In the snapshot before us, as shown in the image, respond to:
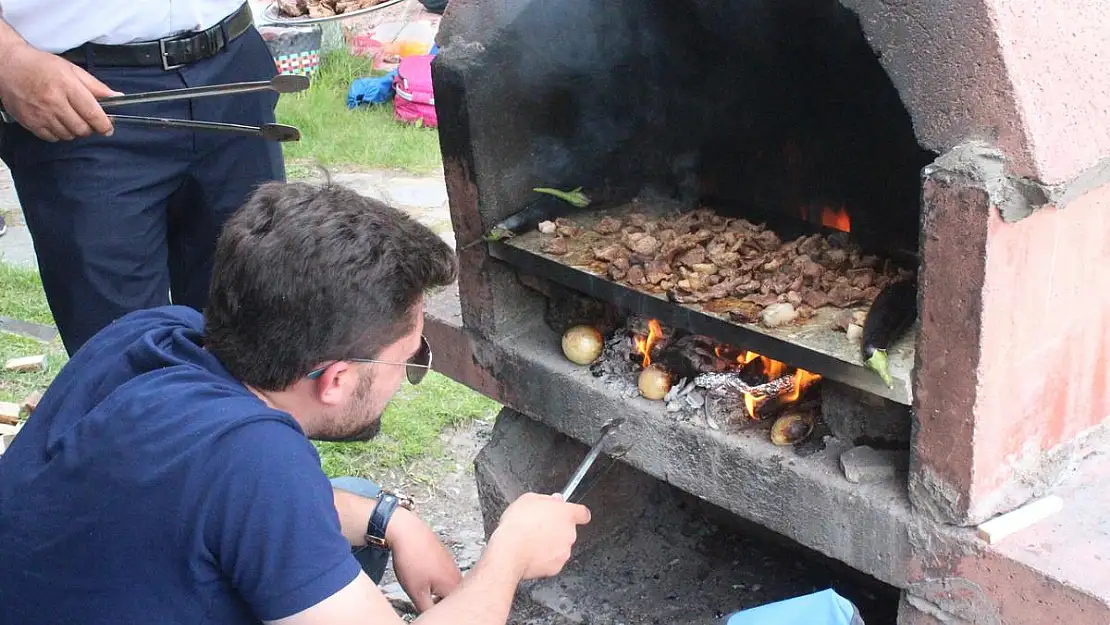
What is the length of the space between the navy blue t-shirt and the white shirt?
137 centimetres

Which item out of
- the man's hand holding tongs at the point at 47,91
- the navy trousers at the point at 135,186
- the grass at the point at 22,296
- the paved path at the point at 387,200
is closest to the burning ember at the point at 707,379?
the navy trousers at the point at 135,186

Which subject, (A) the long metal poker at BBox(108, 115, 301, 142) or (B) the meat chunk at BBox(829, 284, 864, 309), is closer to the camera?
(B) the meat chunk at BBox(829, 284, 864, 309)

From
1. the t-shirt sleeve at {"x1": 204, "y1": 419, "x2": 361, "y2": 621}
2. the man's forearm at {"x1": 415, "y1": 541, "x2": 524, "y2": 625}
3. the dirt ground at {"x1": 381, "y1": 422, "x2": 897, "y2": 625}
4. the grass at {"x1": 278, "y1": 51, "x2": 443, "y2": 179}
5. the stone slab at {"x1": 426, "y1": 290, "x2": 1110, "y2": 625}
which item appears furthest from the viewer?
the grass at {"x1": 278, "y1": 51, "x2": 443, "y2": 179}

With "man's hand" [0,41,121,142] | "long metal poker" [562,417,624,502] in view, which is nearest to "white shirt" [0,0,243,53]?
"man's hand" [0,41,121,142]

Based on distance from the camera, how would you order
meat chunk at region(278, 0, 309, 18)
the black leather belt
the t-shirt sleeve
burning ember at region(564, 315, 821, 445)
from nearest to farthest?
the t-shirt sleeve, burning ember at region(564, 315, 821, 445), the black leather belt, meat chunk at region(278, 0, 309, 18)

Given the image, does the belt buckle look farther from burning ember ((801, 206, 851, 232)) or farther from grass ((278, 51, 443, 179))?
grass ((278, 51, 443, 179))

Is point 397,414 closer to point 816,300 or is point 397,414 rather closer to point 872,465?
point 816,300

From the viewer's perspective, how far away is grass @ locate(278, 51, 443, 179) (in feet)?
21.9

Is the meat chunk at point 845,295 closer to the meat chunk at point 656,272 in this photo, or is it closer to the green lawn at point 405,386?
the meat chunk at point 656,272

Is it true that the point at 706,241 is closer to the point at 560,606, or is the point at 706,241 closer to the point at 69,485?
the point at 560,606

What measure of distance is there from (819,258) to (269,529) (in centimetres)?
141

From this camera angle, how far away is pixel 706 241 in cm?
274

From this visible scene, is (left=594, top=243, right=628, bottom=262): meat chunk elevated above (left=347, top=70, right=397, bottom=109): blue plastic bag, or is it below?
above

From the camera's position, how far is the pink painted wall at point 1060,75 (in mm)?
1796
